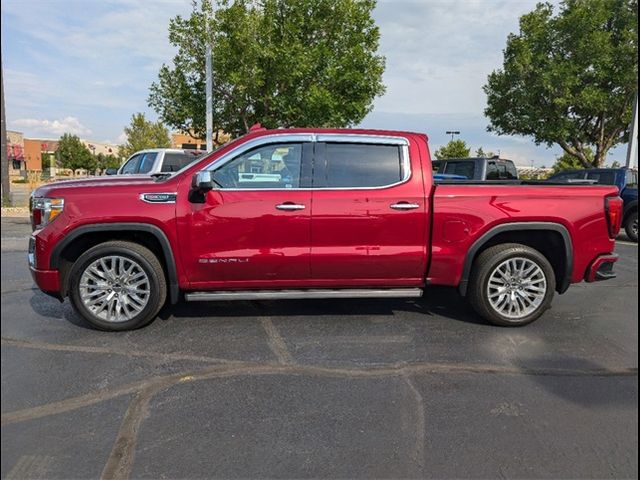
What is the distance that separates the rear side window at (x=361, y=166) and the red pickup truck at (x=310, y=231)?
0.01m

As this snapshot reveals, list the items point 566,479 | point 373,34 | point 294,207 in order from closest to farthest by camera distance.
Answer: point 566,479 → point 294,207 → point 373,34

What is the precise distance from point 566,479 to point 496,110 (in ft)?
75.6

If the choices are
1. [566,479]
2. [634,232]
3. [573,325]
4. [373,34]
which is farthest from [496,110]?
[566,479]

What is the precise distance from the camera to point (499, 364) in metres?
3.88

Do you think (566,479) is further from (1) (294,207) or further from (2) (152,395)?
(1) (294,207)

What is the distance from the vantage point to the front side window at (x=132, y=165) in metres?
12.2

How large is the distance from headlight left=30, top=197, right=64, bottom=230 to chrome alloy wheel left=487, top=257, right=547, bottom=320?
4.15 meters

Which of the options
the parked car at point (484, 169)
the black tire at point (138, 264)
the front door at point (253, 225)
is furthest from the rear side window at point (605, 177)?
the black tire at point (138, 264)

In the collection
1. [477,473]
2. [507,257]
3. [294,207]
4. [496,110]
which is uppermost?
[496,110]

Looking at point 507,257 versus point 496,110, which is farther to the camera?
point 496,110

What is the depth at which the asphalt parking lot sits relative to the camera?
8.48 feet

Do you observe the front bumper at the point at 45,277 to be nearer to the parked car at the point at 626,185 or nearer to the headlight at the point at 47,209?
the headlight at the point at 47,209

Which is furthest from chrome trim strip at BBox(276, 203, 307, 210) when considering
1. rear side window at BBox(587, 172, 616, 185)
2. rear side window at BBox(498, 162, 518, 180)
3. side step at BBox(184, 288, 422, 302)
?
rear side window at BBox(498, 162, 518, 180)

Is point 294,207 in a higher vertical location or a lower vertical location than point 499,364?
higher
